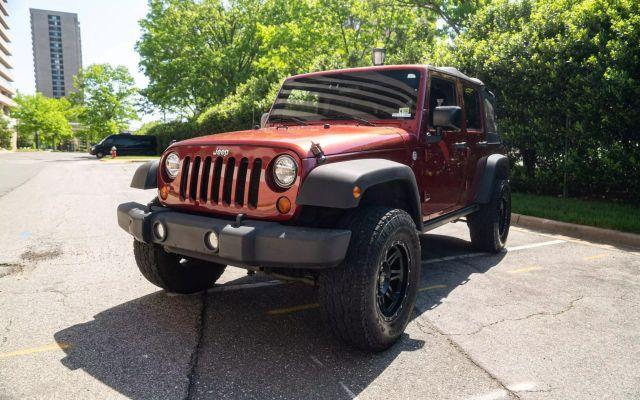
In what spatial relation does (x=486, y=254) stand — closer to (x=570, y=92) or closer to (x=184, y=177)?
(x=184, y=177)

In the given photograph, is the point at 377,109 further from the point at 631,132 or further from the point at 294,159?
the point at 631,132

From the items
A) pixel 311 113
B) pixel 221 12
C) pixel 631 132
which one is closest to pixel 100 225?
pixel 311 113

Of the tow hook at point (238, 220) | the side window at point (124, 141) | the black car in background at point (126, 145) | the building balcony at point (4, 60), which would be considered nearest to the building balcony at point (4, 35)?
the building balcony at point (4, 60)

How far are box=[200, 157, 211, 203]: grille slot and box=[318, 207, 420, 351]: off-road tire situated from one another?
0.96 meters

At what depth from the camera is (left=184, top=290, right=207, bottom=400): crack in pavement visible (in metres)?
2.57

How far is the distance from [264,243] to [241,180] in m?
0.56

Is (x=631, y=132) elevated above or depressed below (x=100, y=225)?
above

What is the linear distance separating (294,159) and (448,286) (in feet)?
7.50

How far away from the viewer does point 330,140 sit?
10.3ft

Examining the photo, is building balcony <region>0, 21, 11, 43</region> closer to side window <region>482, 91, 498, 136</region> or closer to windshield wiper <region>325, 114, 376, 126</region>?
side window <region>482, 91, 498, 136</region>

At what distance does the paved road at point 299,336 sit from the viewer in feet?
8.61

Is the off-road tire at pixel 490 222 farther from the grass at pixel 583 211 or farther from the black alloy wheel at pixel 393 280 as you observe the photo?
the black alloy wheel at pixel 393 280

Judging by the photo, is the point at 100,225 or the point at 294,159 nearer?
the point at 294,159

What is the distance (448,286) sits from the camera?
4.39m
